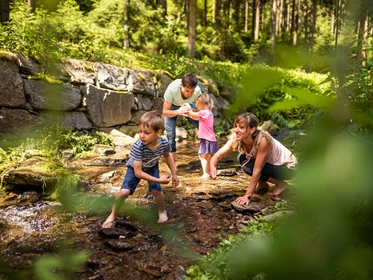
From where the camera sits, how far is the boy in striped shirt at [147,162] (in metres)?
3.37

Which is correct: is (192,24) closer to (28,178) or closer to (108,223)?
(28,178)

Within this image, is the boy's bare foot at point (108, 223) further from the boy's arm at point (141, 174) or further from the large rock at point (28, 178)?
the large rock at point (28, 178)

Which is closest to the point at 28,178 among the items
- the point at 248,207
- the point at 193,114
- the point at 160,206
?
the point at 160,206

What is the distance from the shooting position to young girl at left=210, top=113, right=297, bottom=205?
3867mm

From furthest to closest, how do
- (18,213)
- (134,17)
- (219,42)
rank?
1. (219,42)
2. (134,17)
3. (18,213)

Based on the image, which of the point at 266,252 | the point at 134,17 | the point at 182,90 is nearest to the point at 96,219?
the point at 182,90

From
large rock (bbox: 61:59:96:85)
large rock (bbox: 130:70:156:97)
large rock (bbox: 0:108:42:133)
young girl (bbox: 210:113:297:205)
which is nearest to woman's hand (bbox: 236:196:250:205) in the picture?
young girl (bbox: 210:113:297:205)

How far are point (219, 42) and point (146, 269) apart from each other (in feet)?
62.5

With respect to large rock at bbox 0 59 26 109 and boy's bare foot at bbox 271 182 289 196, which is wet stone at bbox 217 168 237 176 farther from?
large rock at bbox 0 59 26 109

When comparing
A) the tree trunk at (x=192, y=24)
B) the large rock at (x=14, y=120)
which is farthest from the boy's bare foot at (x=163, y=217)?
the tree trunk at (x=192, y=24)

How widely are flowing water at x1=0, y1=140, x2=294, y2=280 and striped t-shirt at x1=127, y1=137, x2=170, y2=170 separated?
563 millimetres

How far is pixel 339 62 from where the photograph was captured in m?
0.53

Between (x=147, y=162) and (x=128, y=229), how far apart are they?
0.71 metres

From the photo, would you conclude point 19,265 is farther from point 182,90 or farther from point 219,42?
point 219,42
